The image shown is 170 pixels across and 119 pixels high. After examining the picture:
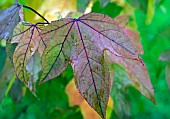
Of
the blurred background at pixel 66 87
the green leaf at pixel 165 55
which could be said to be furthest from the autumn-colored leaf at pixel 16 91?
the green leaf at pixel 165 55

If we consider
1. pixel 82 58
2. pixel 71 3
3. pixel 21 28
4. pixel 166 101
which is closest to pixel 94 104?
pixel 82 58

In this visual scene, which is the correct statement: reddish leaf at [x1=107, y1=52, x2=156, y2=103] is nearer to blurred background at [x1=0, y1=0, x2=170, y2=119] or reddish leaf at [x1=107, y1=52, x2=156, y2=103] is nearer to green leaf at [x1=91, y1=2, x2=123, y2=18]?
blurred background at [x1=0, y1=0, x2=170, y2=119]

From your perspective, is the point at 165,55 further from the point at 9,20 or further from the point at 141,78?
the point at 9,20

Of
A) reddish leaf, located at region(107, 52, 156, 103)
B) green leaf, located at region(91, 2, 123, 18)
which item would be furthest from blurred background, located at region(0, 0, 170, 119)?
reddish leaf, located at region(107, 52, 156, 103)

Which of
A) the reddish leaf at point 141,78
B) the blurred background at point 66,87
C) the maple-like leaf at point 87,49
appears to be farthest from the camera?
the blurred background at point 66,87

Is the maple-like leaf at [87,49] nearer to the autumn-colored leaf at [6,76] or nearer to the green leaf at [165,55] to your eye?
the autumn-colored leaf at [6,76]
